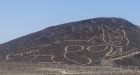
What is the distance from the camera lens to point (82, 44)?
298 feet

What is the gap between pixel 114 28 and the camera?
96.8m

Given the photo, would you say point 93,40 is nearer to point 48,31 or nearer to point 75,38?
point 75,38

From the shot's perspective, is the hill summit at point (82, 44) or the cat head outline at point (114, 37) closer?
the hill summit at point (82, 44)

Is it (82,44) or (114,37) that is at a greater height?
(114,37)

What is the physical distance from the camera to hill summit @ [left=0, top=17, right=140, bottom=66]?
274 ft

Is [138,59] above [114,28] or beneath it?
beneath

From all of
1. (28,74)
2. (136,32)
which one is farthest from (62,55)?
(28,74)

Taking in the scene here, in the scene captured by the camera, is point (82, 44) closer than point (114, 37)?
Yes

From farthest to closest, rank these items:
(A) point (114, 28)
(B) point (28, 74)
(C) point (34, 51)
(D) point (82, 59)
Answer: (A) point (114, 28)
(C) point (34, 51)
(D) point (82, 59)
(B) point (28, 74)

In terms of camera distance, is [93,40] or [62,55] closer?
[62,55]

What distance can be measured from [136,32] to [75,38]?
1438 cm

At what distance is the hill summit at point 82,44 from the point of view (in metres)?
83.5

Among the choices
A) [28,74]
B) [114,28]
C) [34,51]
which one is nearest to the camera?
[28,74]

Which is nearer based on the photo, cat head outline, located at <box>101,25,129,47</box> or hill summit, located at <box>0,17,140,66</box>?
hill summit, located at <box>0,17,140,66</box>
